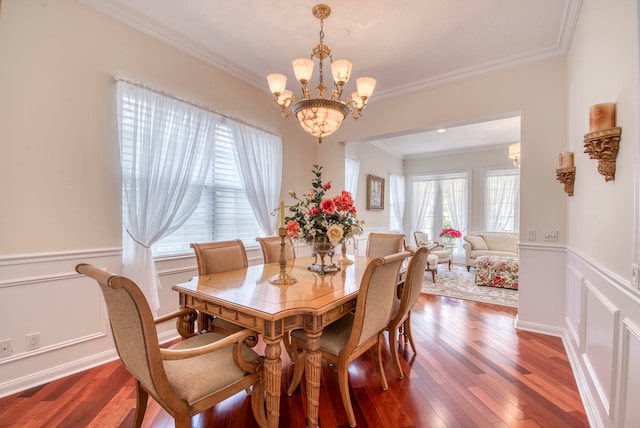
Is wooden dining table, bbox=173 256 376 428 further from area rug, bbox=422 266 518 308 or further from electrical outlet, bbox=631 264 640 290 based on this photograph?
area rug, bbox=422 266 518 308

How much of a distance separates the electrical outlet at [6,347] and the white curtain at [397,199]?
663 cm

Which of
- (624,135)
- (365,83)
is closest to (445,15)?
(365,83)

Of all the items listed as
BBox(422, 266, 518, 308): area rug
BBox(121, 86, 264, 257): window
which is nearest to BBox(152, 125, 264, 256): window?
BBox(121, 86, 264, 257): window

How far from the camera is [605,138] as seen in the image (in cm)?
146

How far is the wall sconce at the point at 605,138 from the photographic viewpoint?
4.75 ft

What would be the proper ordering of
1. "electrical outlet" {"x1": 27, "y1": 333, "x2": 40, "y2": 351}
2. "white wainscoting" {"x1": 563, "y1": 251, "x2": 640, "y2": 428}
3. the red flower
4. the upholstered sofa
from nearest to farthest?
1. "white wainscoting" {"x1": 563, "y1": 251, "x2": 640, "y2": 428}
2. "electrical outlet" {"x1": 27, "y1": 333, "x2": 40, "y2": 351}
3. the red flower
4. the upholstered sofa

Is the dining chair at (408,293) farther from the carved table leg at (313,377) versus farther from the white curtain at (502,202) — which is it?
the white curtain at (502,202)

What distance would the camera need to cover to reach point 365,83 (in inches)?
87.4

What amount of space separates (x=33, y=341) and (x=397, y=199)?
6882mm

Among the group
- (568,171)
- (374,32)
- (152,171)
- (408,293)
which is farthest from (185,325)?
(568,171)

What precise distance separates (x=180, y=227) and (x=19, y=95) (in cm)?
146

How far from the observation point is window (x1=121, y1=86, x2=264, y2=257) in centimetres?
243

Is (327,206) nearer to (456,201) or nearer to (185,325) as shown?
(185,325)

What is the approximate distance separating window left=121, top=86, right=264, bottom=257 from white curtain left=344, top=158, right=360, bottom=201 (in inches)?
92.0
